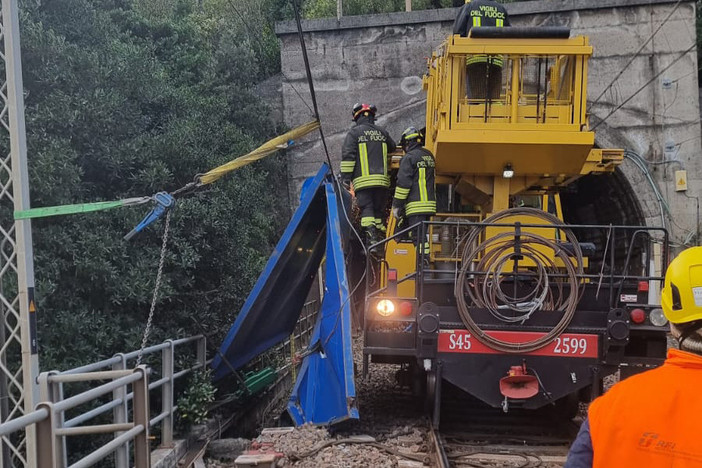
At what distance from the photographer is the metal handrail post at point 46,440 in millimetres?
2770

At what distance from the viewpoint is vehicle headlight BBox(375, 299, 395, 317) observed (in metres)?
5.62

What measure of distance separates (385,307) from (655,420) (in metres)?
4.15

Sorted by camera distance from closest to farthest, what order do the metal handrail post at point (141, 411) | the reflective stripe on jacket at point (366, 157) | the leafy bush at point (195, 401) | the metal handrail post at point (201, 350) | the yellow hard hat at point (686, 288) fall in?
the yellow hard hat at point (686, 288), the metal handrail post at point (141, 411), the leafy bush at point (195, 401), the metal handrail post at point (201, 350), the reflective stripe on jacket at point (366, 157)

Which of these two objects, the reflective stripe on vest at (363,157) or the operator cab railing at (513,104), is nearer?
the operator cab railing at (513,104)

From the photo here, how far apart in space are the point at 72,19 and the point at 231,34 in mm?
6666

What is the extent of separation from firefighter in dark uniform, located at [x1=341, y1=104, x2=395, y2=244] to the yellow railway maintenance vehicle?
2.19 feet

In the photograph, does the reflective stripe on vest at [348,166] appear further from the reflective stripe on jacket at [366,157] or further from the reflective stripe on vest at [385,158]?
the reflective stripe on vest at [385,158]

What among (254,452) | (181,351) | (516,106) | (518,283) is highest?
(516,106)

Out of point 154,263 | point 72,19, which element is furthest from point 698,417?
point 72,19

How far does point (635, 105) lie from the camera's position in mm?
13102

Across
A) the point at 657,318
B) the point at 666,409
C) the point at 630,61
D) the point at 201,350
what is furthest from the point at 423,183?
the point at 630,61

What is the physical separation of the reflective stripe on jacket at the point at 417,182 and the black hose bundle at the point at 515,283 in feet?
3.65

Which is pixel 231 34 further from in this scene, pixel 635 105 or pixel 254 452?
pixel 254 452

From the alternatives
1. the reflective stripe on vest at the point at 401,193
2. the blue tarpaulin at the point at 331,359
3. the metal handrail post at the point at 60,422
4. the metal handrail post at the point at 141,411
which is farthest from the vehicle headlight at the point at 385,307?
the metal handrail post at the point at 60,422
